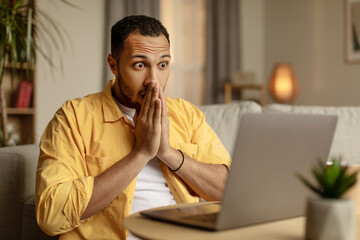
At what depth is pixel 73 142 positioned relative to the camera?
1.24 m

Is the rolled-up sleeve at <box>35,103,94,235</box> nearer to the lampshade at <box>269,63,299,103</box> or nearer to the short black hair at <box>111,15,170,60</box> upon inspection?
the short black hair at <box>111,15,170,60</box>

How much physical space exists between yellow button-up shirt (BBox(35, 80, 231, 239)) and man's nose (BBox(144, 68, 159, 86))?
137mm

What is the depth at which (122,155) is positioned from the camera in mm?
1304

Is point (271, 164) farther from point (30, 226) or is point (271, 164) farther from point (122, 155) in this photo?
point (30, 226)

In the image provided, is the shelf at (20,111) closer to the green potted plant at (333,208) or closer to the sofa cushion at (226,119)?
the sofa cushion at (226,119)

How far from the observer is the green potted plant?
68 cm

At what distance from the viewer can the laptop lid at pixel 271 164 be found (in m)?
0.74

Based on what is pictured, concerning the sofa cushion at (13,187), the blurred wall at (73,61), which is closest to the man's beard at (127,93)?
the sofa cushion at (13,187)

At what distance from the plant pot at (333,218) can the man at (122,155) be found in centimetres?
58

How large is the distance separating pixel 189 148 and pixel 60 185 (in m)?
0.48

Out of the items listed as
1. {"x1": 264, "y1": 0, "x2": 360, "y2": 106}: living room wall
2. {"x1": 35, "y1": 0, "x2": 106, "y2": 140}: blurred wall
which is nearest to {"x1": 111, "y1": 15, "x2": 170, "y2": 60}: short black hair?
{"x1": 35, "y1": 0, "x2": 106, "y2": 140}: blurred wall

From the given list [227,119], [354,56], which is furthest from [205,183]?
[354,56]

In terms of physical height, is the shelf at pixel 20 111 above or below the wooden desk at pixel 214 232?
above

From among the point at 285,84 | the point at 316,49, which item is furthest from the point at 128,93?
the point at 316,49
